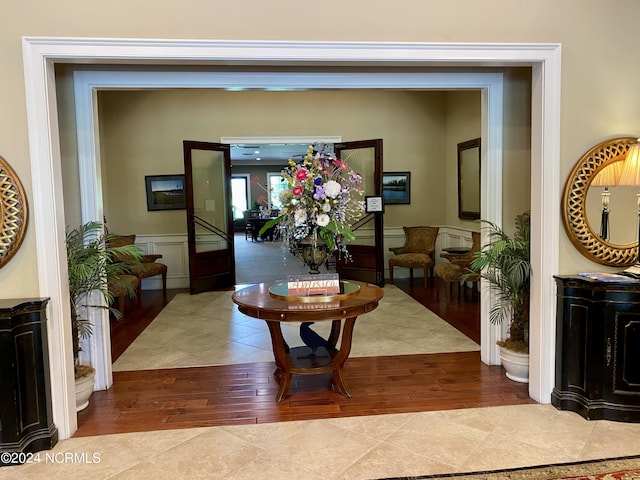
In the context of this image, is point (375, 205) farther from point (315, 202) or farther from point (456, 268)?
point (315, 202)

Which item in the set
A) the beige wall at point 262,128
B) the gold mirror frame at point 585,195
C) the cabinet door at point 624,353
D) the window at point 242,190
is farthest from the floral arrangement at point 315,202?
the window at point 242,190

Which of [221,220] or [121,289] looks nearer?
[121,289]

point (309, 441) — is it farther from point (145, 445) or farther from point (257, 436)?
point (145, 445)

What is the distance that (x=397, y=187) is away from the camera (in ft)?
27.7

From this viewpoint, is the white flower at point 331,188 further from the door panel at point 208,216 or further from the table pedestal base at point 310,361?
the door panel at point 208,216

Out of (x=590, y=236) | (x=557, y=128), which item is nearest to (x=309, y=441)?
(x=590, y=236)

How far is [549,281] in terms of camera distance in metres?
3.23

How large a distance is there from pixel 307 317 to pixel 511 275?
1.64 m

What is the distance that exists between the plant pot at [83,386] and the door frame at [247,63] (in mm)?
269

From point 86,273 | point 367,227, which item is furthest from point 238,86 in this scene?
point 367,227

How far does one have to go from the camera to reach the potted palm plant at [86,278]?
3246 mm

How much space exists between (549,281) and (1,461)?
359cm

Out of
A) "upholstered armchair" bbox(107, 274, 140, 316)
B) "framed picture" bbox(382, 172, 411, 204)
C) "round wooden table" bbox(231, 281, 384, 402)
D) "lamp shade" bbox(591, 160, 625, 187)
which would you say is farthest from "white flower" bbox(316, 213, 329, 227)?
"framed picture" bbox(382, 172, 411, 204)

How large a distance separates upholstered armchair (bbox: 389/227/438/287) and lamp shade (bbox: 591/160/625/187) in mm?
4317
